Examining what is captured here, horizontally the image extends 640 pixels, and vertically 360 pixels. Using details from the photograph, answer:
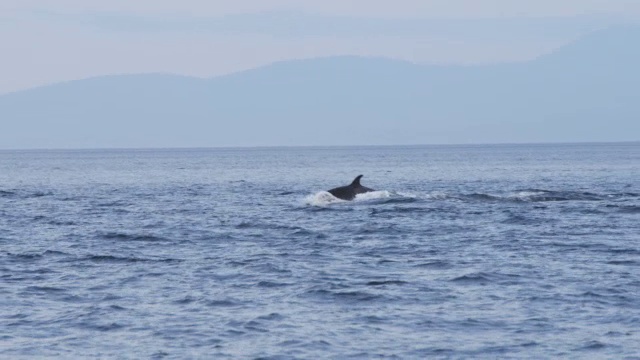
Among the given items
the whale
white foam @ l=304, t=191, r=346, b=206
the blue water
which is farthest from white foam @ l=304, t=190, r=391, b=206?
the blue water

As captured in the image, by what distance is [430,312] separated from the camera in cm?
1889

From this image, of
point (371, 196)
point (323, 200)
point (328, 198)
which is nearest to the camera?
point (323, 200)

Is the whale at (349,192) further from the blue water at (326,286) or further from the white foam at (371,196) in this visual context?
the blue water at (326,286)

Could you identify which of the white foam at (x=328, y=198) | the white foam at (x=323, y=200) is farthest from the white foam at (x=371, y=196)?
the white foam at (x=323, y=200)

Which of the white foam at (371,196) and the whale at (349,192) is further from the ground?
the whale at (349,192)

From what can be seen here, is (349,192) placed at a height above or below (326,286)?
above

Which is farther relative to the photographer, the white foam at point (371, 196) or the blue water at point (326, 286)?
the white foam at point (371, 196)

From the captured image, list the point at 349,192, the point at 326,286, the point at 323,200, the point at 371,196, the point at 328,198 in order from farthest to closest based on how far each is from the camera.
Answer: the point at 371,196 < the point at 349,192 < the point at 328,198 < the point at 323,200 < the point at 326,286

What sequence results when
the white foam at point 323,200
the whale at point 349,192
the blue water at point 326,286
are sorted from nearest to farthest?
1. the blue water at point 326,286
2. the white foam at point 323,200
3. the whale at point 349,192

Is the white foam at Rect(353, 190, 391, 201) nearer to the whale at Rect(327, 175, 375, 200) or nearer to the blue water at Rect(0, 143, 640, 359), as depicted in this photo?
the whale at Rect(327, 175, 375, 200)

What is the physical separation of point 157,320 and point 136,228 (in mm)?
16921

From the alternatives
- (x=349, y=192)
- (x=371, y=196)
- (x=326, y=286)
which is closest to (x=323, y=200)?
(x=349, y=192)

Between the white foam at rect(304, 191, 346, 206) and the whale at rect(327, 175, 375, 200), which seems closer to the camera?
the white foam at rect(304, 191, 346, 206)

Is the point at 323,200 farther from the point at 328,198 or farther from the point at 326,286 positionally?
the point at 326,286
